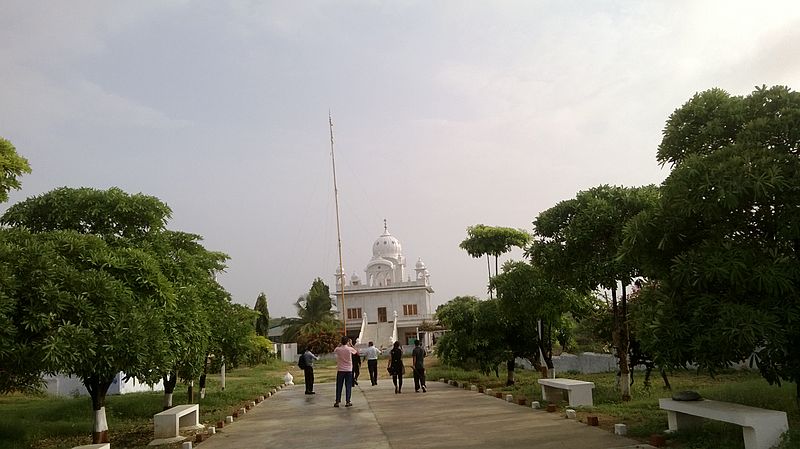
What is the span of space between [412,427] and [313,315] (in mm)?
39113

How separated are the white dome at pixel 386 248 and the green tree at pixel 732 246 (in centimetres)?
5246

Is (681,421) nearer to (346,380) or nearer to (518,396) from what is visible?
(518,396)

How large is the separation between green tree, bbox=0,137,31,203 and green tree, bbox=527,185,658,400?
11.2 metres

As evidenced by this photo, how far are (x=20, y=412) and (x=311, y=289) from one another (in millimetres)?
36314

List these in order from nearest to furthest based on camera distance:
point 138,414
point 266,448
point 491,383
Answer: point 266,448, point 138,414, point 491,383

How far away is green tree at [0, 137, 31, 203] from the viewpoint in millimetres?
14039

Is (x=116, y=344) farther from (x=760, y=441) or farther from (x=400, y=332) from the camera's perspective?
(x=400, y=332)

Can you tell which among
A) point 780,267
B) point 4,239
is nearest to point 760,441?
point 780,267

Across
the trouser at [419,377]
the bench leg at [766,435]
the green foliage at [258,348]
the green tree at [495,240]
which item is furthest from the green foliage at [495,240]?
the bench leg at [766,435]

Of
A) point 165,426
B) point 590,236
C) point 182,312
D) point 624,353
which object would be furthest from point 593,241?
point 165,426

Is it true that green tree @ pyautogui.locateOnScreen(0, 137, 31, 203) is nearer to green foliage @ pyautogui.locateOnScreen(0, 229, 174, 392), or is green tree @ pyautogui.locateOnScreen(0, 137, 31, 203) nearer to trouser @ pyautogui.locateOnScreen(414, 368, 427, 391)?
green foliage @ pyautogui.locateOnScreen(0, 229, 174, 392)

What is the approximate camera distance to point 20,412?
615 inches

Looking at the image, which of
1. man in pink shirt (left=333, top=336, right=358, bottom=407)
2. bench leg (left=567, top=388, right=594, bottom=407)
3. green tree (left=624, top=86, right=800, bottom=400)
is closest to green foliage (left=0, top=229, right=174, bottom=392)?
man in pink shirt (left=333, top=336, right=358, bottom=407)

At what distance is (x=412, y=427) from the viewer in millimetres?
10938
